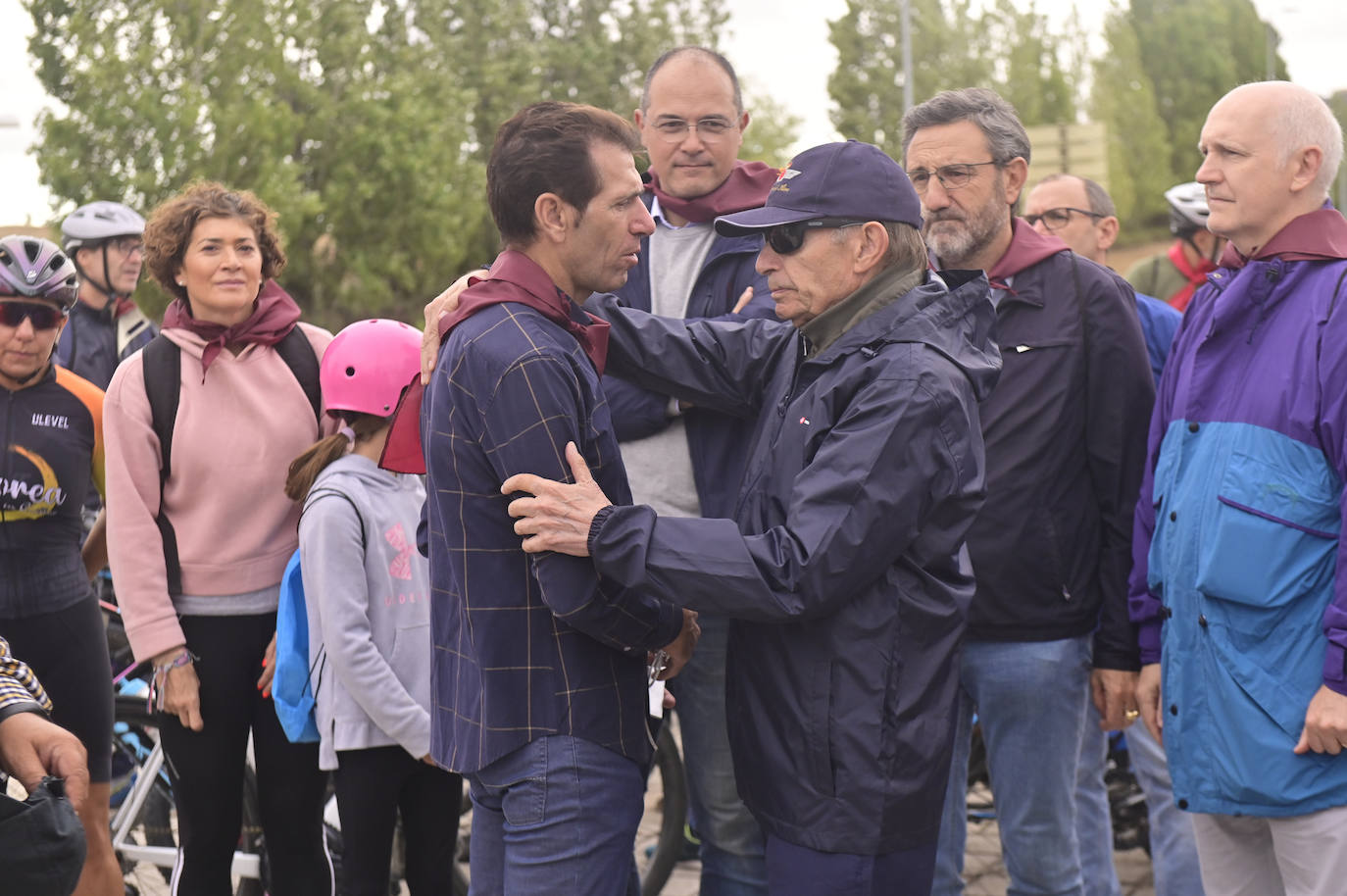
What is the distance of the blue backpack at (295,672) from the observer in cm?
373

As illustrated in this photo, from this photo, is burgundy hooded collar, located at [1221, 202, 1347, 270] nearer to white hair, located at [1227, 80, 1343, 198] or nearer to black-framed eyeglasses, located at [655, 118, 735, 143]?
white hair, located at [1227, 80, 1343, 198]

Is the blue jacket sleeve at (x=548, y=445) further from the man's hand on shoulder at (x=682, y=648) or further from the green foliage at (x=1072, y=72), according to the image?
the green foliage at (x=1072, y=72)

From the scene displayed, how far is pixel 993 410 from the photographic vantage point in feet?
11.9

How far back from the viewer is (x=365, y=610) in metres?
3.69

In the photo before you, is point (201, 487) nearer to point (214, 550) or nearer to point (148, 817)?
point (214, 550)

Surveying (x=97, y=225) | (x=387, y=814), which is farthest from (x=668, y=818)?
(x=97, y=225)

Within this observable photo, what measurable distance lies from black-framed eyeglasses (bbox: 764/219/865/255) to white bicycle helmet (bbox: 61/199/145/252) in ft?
14.3

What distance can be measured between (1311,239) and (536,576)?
191cm

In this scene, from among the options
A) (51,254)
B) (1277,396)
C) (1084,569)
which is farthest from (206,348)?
(1277,396)

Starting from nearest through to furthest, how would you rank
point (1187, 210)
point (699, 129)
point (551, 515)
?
point (551, 515)
point (699, 129)
point (1187, 210)

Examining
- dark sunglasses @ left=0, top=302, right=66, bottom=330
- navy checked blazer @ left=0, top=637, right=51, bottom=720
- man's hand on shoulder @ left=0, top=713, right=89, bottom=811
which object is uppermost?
dark sunglasses @ left=0, top=302, right=66, bottom=330

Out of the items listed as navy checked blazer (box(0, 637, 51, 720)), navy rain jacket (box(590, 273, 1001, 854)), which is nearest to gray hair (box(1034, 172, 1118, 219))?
navy rain jacket (box(590, 273, 1001, 854))

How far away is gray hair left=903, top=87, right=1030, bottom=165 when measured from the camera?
374 centimetres

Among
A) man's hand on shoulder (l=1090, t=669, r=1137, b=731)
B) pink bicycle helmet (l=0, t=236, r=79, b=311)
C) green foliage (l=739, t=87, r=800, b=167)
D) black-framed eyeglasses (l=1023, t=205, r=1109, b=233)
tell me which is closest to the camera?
man's hand on shoulder (l=1090, t=669, r=1137, b=731)
